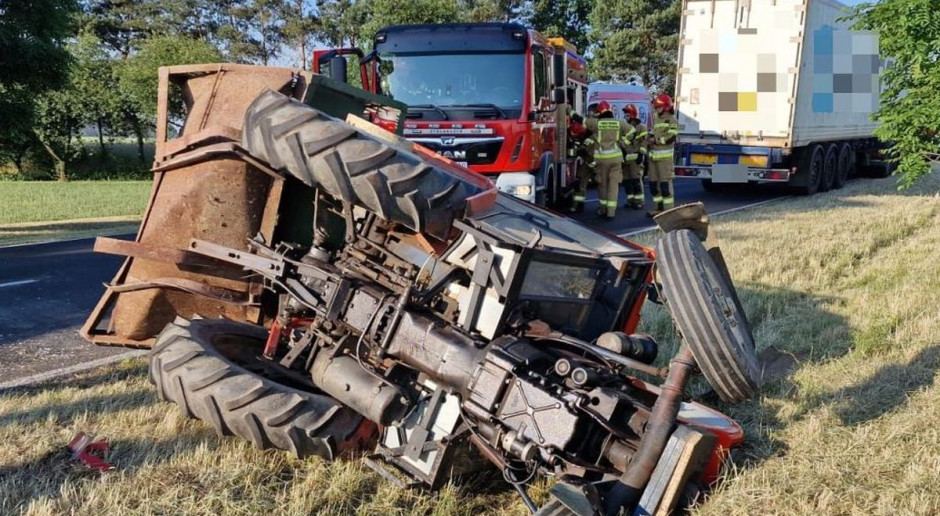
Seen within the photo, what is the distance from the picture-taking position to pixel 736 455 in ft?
10.8

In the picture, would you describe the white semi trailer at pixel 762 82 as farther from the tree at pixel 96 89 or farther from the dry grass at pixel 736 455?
the tree at pixel 96 89

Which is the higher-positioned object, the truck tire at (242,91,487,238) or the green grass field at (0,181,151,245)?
the truck tire at (242,91,487,238)

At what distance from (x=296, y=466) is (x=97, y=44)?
32.5 metres

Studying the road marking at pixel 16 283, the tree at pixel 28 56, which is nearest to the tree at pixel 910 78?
the road marking at pixel 16 283

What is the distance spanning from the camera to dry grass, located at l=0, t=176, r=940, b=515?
286cm

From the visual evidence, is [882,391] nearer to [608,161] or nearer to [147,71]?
[608,161]

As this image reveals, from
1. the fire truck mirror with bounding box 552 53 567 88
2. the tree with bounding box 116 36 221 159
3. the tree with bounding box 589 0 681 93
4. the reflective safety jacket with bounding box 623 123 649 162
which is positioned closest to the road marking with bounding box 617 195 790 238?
the reflective safety jacket with bounding box 623 123 649 162

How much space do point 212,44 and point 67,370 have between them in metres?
38.9

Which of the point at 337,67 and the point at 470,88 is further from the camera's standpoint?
the point at 470,88

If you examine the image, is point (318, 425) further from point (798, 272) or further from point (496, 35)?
point (496, 35)

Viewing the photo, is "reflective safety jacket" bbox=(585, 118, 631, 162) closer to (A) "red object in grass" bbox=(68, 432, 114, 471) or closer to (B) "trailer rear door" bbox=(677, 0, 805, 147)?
(B) "trailer rear door" bbox=(677, 0, 805, 147)

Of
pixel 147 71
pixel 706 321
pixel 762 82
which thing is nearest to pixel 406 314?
pixel 706 321

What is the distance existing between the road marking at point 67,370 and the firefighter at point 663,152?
27.9ft

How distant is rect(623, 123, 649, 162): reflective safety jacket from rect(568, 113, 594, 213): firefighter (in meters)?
0.57
